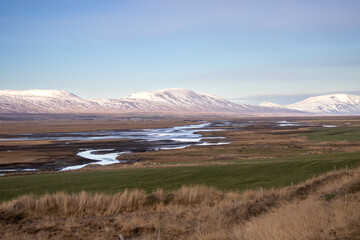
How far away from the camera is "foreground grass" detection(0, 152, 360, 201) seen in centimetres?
2397

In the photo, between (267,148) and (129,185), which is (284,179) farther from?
(267,148)

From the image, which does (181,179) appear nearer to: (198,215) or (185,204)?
(185,204)

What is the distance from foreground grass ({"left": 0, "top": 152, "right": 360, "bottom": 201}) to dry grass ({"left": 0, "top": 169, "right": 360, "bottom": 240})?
4.63 m

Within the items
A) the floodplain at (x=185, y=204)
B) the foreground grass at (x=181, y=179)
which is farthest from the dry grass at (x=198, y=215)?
the foreground grass at (x=181, y=179)

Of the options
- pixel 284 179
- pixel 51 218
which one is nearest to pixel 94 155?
pixel 284 179

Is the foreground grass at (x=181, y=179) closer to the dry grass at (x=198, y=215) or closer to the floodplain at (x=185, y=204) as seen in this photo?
the floodplain at (x=185, y=204)

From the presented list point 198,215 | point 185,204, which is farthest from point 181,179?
point 198,215

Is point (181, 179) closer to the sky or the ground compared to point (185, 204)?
closer to the ground

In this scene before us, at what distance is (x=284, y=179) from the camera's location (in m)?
24.5

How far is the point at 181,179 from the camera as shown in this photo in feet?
88.0

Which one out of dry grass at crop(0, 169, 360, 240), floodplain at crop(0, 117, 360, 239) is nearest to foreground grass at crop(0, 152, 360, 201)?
floodplain at crop(0, 117, 360, 239)

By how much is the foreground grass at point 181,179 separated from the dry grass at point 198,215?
463cm

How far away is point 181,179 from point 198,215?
37.3ft

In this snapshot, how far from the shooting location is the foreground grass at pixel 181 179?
23969mm
